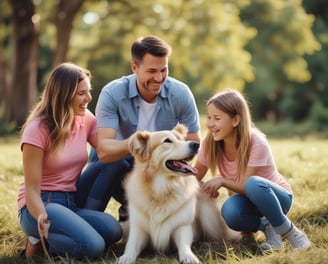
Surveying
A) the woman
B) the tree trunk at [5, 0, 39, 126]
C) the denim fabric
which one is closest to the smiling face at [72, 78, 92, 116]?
the woman

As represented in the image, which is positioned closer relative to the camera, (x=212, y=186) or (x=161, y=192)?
(x=161, y=192)

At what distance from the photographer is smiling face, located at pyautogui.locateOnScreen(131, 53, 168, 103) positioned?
13.8 feet

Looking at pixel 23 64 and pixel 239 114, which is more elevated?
pixel 239 114

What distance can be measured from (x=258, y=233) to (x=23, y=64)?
41.1 ft

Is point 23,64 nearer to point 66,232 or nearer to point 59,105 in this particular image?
point 59,105

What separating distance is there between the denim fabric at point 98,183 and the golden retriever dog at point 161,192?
1.24 feet

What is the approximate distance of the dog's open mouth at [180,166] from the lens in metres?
3.83

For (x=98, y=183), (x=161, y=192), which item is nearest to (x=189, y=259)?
(x=161, y=192)

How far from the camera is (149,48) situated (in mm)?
4199

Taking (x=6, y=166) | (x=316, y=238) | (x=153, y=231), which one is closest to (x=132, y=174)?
(x=153, y=231)

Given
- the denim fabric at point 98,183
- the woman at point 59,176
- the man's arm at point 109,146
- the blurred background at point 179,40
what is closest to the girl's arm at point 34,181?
the woman at point 59,176

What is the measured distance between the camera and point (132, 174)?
13.2ft

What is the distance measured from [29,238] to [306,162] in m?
4.46

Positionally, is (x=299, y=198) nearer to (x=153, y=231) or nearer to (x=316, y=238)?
(x=316, y=238)
